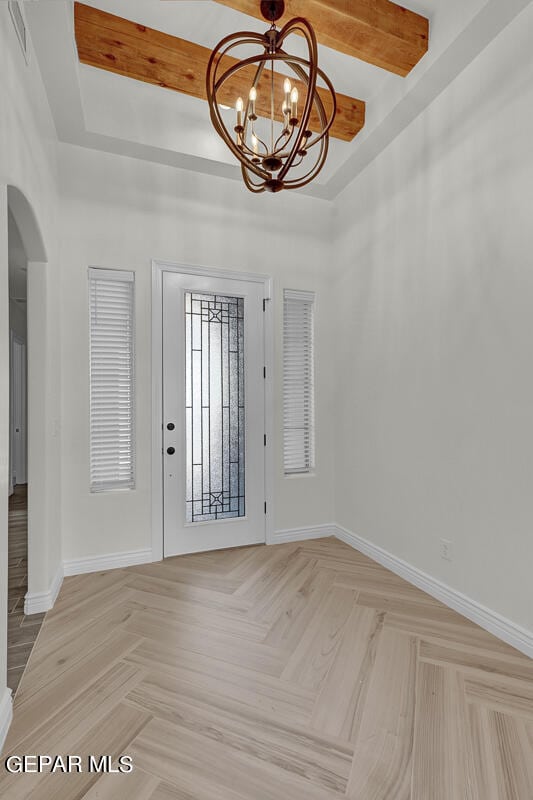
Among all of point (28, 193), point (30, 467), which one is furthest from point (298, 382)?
point (28, 193)

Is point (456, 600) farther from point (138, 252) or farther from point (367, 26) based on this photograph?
point (367, 26)

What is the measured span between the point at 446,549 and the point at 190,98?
365 centimetres

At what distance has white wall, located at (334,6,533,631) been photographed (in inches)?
86.9

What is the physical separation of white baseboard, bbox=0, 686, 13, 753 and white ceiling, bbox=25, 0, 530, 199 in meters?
3.07

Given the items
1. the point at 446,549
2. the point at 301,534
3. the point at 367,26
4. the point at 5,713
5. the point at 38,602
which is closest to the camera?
the point at 5,713

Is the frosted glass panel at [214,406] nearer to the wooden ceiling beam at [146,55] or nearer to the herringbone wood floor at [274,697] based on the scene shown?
the herringbone wood floor at [274,697]

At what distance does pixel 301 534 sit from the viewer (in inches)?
150

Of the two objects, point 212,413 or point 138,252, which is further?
point 212,413

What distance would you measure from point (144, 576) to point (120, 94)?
3.42 m

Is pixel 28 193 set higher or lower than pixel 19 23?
lower

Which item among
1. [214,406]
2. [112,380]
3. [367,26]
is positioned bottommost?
[214,406]

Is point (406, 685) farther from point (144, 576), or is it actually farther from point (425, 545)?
point (144, 576)

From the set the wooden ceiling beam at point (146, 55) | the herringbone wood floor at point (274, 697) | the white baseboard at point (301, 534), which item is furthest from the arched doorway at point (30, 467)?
the white baseboard at point (301, 534)

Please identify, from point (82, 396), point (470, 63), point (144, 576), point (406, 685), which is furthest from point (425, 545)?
point (470, 63)
